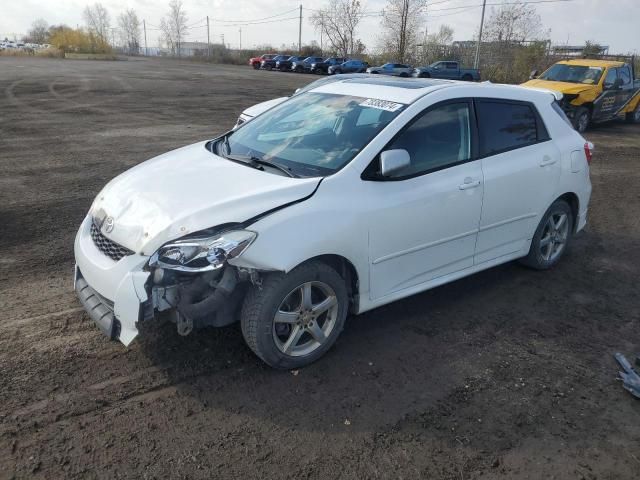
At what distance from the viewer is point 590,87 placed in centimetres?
1394

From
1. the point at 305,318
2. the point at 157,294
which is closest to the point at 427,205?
the point at 305,318

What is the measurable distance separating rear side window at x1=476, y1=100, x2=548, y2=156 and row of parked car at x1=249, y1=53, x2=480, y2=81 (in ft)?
87.7

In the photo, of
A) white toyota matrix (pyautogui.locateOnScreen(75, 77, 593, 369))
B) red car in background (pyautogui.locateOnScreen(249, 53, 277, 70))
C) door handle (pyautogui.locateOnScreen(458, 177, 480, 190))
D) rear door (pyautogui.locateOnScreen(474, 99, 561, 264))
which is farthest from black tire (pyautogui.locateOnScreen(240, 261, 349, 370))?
red car in background (pyautogui.locateOnScreen(249, 53, 277, 70))

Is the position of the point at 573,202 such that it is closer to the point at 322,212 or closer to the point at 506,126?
the point at 506,126

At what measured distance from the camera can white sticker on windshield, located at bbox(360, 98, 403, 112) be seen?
3978 mm

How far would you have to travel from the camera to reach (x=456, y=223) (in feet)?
13.5

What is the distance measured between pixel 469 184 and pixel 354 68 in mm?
43456

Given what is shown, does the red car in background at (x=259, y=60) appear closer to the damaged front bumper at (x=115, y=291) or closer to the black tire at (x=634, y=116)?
the black tire at (x=634, y=116)

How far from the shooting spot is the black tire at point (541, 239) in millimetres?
5043

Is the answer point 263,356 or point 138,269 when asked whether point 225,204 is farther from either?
point 263,356

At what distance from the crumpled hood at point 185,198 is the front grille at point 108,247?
50mm

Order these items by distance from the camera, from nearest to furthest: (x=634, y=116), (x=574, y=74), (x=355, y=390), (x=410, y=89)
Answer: (x=355, y=390) < (x=410, y=89) < (x=574, y=74) < (x=634, y=116)

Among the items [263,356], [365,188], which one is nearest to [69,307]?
[263,356]

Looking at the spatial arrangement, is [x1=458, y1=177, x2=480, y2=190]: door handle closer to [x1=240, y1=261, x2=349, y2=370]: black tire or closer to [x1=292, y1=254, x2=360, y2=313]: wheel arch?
[x1=292, y1=254, x2=360, y2=313]: wheel arch
